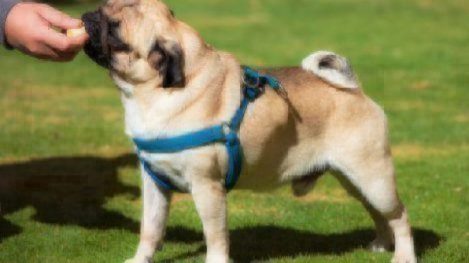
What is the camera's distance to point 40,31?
6.30 m

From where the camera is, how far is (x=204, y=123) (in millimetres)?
5883

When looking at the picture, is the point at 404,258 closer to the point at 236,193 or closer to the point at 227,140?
the point at 227,140

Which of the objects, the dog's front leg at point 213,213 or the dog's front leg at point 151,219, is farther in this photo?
the dog's front leg at point 151,219

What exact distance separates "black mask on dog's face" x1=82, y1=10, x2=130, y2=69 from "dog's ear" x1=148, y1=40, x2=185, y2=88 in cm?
19

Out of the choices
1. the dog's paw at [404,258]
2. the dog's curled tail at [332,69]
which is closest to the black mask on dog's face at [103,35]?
the dog's curled tail at [332,69]

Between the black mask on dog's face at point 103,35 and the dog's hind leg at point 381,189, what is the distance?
5.99ft

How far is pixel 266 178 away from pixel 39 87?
985 cm

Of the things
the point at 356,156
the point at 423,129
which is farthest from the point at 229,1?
the point at 356,156

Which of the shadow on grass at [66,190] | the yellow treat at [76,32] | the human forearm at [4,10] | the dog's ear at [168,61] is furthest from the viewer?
the shadow on grass at [66,190]

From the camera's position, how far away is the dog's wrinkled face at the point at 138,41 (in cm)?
581

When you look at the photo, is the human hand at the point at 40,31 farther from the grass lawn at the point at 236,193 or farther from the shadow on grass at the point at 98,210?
the shadow on grass at the point at 98,210

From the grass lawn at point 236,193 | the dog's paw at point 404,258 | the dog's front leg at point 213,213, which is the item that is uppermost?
the dog's front leg at point 213,213

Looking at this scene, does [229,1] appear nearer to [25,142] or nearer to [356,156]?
[25,142]

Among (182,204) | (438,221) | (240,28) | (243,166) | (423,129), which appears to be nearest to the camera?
(243,166)
